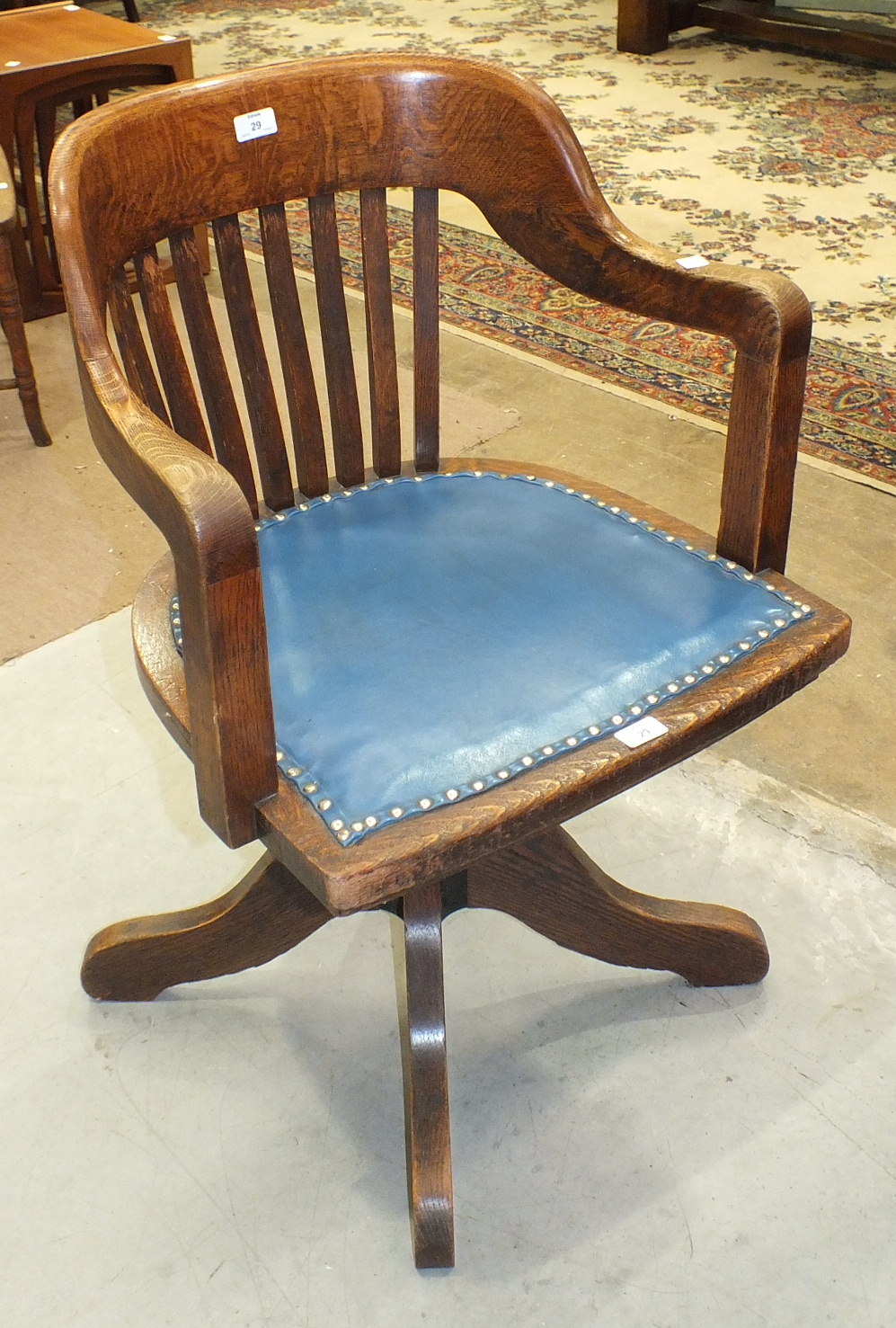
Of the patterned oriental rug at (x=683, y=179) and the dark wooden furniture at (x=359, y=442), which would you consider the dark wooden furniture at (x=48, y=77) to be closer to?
the patterned oriental rug at (x=683, y=179)

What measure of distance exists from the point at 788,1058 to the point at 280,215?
37.5 inches

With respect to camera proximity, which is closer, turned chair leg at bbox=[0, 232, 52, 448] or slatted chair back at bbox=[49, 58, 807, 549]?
slatted chair back at bbox=[49, 58, 807, 549]

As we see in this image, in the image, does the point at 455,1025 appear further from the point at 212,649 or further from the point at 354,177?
the point at 354,177

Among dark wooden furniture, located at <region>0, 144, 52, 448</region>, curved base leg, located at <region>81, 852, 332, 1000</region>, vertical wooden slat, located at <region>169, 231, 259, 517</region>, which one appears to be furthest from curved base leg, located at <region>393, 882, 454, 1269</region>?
dark wooden furniture, located at <region>0, 144, 52, 448</region>

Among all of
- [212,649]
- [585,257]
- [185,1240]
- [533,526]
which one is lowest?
[185,1240]

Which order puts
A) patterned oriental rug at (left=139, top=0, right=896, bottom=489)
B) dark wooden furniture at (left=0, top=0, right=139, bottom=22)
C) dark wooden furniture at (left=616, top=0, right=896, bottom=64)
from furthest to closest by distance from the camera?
1. dark wooden furniture at (left=0, top=0, right=139, bottom=22)
2. dark wooden furniture at (left=616, top=0, right=896, bottom=64)
3. patterned oriental rug at (left=139, top=0, right=896, bottom=489)

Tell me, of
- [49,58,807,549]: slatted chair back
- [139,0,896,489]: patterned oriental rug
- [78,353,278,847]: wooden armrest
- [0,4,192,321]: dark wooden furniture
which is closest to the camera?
[78,353,278,847]: wooden armrest

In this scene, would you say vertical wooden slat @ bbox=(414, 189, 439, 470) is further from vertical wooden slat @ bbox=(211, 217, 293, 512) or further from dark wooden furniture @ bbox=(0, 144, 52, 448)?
dark wooden furniture @ bbox=(0, 144, 52, 448)

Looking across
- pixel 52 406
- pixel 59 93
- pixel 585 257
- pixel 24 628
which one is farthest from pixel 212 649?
pixel 59 93

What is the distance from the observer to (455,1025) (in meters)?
1.35

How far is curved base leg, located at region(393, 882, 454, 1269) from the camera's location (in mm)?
1129

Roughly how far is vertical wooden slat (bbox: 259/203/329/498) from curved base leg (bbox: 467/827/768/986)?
1.36 ft

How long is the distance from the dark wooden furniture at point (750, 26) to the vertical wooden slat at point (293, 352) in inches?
159

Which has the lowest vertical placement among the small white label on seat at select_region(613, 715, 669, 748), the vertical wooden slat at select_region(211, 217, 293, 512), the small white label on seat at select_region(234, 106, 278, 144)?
the small white label on seat at select_region(613, 715, 669, 748)
